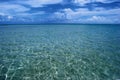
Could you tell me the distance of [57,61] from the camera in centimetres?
974

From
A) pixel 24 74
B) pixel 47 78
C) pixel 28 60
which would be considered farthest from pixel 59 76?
pixel 28 60

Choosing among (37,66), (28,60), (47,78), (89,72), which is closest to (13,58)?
(28,60)

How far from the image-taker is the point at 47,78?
7.08m

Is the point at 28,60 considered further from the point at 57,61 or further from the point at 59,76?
the point at 59,76

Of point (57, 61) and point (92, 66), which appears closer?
point (92, 66)

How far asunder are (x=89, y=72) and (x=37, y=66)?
3.12 meters

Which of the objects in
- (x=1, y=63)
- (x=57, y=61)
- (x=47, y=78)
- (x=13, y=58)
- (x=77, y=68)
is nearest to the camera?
(x=47, y=78)

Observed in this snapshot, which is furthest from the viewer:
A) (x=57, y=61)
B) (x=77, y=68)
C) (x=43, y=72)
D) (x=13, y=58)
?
(x=13, y=58)

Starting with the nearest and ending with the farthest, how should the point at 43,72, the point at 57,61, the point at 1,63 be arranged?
the point at 43,72 < the point at 1,63 < the point at 57,61

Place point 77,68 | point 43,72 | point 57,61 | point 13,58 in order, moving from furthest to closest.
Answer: point 13,58 < point 57,61 < point 77,68 < point 43,72

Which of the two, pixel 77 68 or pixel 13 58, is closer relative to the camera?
pixel 77 68

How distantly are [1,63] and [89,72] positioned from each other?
5.58 metres

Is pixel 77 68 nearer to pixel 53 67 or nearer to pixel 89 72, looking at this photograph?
pixel 89 72

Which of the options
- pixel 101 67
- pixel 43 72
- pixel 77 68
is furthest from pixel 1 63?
pixel 101 67
